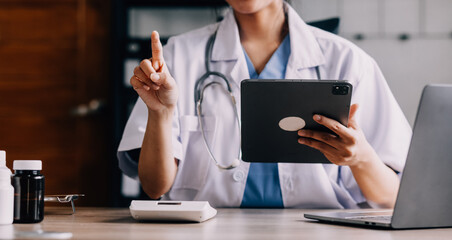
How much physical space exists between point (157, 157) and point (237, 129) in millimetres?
223

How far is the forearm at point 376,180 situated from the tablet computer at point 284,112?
0.16 metres

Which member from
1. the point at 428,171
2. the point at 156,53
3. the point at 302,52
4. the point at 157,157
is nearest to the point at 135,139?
the point at 157,157

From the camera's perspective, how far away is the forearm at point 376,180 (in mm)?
1161

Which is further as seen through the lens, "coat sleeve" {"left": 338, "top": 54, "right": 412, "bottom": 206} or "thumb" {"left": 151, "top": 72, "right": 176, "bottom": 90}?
"coat sleeve" {"left": 338, "top": 54, "right": 412, "bottom": 206}

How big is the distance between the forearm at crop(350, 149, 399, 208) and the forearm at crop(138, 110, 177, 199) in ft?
1.41

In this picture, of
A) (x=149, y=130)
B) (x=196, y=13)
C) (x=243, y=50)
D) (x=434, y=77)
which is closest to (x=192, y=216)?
(x=149, y=130)

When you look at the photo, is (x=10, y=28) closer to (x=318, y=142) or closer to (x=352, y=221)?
(x=318, y=142)

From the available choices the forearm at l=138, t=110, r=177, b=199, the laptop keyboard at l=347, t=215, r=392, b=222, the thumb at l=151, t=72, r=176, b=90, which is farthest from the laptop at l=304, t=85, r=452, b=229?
the forearm at l=138, t=110, r=177, b=199

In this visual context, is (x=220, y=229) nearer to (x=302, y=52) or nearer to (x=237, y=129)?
(x=237, y=129)

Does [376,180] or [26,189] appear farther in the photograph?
[376,180]

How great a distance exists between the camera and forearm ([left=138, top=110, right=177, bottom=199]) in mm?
1187

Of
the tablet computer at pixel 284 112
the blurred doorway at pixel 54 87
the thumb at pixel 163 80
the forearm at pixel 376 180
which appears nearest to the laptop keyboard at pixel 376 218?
the tablet computer at pixel 284 112

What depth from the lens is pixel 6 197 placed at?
2.50 feet

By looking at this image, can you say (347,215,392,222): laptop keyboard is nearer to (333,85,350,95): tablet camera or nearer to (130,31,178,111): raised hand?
(333,85,350,95): tablet camera
